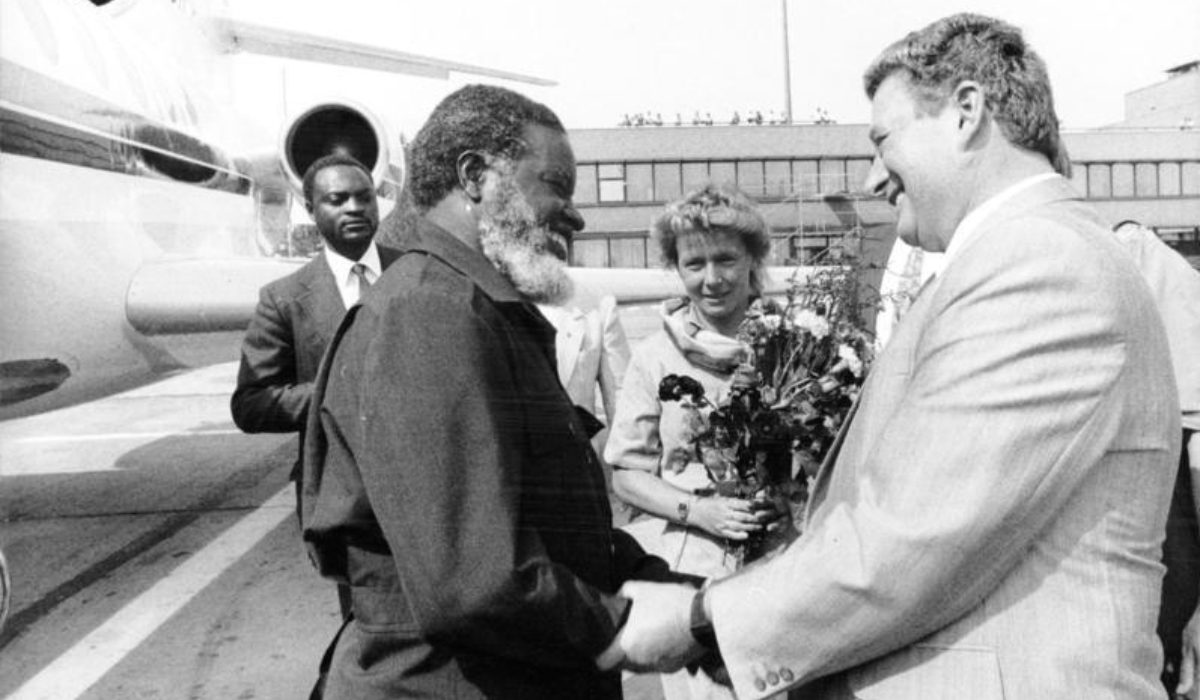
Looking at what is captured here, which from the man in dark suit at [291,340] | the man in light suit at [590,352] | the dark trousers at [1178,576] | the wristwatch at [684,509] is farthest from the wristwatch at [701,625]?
the man in light suit at [590,352]

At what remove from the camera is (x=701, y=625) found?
172cm

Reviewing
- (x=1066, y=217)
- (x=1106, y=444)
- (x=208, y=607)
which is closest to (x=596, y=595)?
(x=1106, y=444)

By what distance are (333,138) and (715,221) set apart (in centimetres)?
667

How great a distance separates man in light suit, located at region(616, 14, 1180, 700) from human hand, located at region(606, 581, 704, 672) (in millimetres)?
121

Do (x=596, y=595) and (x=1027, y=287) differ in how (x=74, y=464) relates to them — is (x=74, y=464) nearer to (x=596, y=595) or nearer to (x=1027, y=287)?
(x=596, y=595)

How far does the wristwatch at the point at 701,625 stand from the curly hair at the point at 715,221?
1806 mm

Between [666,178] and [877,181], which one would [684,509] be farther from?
[666,178]

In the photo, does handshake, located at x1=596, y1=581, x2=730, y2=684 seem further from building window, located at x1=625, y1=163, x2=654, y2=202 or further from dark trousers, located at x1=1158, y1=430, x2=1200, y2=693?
building window, located at x1=625, y1=163, x2=654, y2=202

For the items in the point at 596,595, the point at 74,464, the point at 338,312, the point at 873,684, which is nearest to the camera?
the point at 873,684

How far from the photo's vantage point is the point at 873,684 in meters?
1.58

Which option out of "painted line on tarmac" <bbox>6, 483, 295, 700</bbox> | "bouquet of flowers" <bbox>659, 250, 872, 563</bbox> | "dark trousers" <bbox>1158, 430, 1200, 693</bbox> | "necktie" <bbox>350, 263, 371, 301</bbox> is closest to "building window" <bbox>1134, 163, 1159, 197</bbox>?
"painted line on tarmac" <bbox>6, 483, 295, 700</bbox>

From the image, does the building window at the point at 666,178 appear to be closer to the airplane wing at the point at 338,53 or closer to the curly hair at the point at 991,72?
the airplane wing at the point at 338,53

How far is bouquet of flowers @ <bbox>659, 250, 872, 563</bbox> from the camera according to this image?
2.53m

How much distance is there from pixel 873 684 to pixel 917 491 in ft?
1.09
